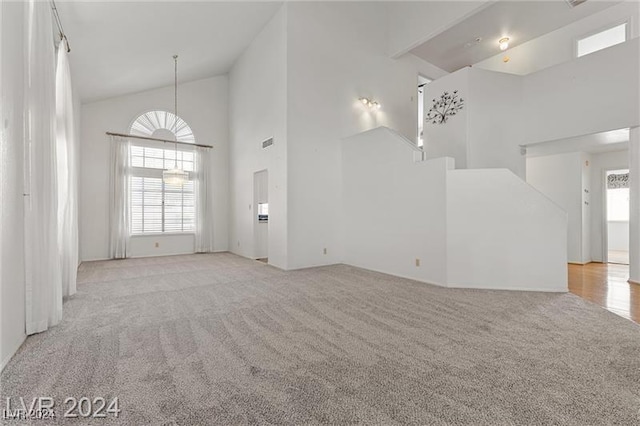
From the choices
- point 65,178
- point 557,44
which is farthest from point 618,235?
point 65,178

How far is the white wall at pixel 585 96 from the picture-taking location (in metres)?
4.71

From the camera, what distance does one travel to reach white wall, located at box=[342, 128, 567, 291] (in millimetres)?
4254

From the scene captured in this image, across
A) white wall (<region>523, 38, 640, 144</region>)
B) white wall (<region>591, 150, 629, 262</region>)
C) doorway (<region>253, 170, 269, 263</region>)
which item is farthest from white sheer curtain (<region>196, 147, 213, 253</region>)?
white wall (<region>591, 150, 629, 262</region>)

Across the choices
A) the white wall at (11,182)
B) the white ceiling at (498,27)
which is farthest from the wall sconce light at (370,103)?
the white wall at (11,182)

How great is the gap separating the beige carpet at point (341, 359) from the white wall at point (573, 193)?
159 inches

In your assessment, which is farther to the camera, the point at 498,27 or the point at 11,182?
the point at 498,27

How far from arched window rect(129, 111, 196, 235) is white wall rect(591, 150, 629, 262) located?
10429mm

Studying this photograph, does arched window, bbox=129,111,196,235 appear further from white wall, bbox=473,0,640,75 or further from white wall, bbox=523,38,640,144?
white wall, bbox=473,0,640,75

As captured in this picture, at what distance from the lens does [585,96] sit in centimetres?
517

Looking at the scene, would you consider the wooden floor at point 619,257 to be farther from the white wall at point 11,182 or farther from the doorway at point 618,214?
the white wall at point 11,182

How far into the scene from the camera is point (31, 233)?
8.66 feet

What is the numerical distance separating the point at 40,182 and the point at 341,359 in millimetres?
3264

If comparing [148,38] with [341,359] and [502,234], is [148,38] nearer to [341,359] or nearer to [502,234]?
[341,359]

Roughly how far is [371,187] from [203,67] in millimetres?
5563
